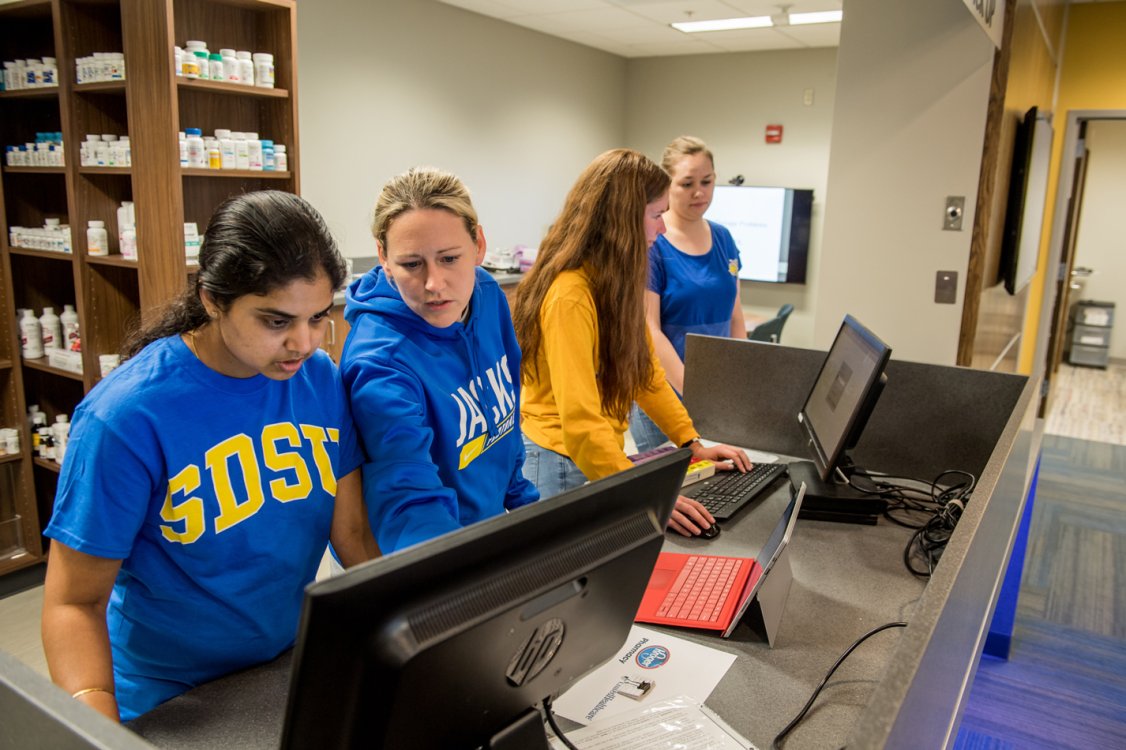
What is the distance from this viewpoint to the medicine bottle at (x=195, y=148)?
2.91 m

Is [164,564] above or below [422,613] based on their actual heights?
below

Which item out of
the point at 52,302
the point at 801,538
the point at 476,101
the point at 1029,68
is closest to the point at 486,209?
the point at 476,101

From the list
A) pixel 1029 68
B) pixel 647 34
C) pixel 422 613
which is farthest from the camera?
pixel 647 34

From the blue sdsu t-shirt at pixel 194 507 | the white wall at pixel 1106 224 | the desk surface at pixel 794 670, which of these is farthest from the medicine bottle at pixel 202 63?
the white wall at pixel 1106 224

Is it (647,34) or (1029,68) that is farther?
(647,34)

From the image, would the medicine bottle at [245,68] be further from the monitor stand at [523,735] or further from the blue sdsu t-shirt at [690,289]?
the monitor stand at [523,735]

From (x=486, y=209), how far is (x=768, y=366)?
3904mm

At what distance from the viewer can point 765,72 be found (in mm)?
6656

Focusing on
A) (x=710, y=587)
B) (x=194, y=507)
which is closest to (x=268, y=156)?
(x=194, y=507)

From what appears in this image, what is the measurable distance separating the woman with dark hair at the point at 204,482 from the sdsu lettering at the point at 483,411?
25cm

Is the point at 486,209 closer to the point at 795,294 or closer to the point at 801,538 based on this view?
the point at 795,294

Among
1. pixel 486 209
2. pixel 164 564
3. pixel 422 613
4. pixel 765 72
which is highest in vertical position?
pixel 765 72

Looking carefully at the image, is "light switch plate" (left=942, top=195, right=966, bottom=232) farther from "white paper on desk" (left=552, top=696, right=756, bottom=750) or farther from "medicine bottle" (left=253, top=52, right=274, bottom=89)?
"medicine bottle" (left=253, top=52, right=274, bottom=89)

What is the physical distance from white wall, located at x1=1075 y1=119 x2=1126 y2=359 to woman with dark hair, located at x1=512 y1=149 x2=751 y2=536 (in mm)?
7959
